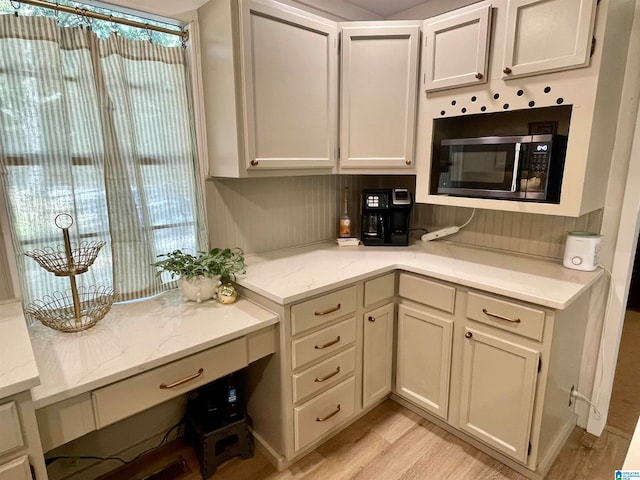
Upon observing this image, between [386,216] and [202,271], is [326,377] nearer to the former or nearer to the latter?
[202,271]

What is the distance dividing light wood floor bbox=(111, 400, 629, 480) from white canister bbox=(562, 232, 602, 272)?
0.95 meters

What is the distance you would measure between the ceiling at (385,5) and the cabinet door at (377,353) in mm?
1876

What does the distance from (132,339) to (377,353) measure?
1.25 m

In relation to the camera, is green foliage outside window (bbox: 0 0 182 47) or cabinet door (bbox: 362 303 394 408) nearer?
green foliage outside window (bbox: 0 0 182 47)

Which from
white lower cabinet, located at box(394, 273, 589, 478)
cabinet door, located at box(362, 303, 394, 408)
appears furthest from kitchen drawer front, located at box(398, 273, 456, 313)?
cabinet door, located at box(362, 303, 394, 408)

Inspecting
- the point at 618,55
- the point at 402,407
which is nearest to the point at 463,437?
the point at 402,407

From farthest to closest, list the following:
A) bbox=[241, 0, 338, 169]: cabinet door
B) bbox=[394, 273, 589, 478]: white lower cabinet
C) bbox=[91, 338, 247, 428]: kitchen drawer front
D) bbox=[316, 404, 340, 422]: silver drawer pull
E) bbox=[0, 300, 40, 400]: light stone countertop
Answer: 1. bbox=[316, 404, 340, 422]: silver drawer pull
2. bbox=[241, 0, 338, 169]: cabinet door
3. bbox=[394, 273, 589, 478]: white lower cabinet
4. bbox=[91, 338, 247, 428]: kitchen drawer front
5. bbox=[0, 300, 40, 400]: light stone countertop

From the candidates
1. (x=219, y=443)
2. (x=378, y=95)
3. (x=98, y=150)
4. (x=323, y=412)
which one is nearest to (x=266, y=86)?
(x=378, y=95)

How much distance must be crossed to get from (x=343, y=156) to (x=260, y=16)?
31.7 inches

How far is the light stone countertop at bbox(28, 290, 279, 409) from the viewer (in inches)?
48.1

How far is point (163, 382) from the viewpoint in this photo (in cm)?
137

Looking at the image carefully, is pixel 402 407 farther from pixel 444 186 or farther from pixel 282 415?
pixel 444 186

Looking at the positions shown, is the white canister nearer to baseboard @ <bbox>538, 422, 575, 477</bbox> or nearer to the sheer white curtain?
baseboard @ <bbox>538, 422, 575, 477</bbox>

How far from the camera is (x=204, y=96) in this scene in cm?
190
